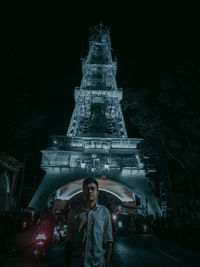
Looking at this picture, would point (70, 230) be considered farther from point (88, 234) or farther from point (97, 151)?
point (97, 151)

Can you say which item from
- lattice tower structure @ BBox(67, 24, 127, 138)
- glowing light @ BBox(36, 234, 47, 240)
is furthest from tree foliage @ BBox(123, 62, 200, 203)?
lattice tower structure @ BBox(67, 24, 127, 138)

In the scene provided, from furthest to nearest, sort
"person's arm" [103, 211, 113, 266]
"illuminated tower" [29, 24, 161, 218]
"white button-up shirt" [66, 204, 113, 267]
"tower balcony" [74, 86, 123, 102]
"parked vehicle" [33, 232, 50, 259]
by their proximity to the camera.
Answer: "tower balcony" [74, 86, 123, 102] < "illuminated tower" [29, 24, 161, 218] < "parked vehicle" [33, 232, 50, 259] < "person's arm" [103, 211, 113, 266] < "white button-up shirt" [66, 204, 113, 267]

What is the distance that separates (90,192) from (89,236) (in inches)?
20.5

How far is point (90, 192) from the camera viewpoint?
299 cm

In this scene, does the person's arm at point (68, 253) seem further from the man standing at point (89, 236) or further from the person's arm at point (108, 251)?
the person's arm at point (108, 251)

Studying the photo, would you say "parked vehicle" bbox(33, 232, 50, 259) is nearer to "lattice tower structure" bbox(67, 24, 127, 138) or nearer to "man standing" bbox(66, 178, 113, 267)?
"man standing" bbox(66, 178, 113, 267)

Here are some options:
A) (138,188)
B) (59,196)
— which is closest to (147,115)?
(138,188)

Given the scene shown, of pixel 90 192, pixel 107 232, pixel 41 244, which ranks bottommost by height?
pixel 41 244

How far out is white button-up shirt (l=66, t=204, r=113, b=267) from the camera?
8.66ft

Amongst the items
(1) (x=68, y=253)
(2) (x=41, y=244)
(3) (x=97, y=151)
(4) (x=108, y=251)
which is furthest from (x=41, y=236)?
(3) (x=97, y=151)

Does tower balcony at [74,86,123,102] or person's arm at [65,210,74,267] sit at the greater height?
tower balcony at [74,86,123,102]

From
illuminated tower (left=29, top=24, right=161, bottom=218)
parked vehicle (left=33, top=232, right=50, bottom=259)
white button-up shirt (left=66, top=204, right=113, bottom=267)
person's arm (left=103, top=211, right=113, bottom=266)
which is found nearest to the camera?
white button-up shirt (left=66, top=204, right=113, bottom=267)

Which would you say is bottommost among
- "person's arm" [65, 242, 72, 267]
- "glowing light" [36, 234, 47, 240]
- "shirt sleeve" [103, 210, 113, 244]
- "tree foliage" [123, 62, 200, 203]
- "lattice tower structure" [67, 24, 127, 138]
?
"glowing light" [36, 234, 47, 240]

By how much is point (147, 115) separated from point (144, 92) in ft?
6.00
